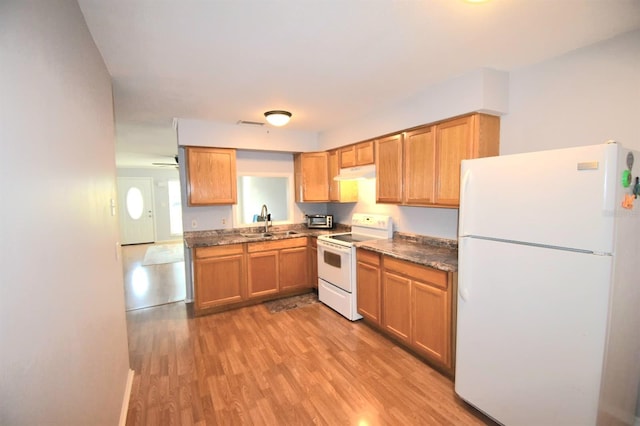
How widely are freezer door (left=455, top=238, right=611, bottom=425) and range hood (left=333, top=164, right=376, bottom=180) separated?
1.71m

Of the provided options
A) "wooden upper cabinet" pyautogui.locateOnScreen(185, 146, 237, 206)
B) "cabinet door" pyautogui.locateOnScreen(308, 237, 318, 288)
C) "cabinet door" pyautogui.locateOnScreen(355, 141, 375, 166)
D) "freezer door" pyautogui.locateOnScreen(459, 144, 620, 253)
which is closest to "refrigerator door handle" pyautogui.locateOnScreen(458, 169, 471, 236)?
"freezer door" pyautogui.locateOnScreen(459, 144, 620, 253)

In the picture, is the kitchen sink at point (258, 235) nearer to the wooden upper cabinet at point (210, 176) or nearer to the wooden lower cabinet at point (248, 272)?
the wooden lower cabinet at point (248, 272)

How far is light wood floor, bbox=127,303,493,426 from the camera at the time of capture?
2.02 meters

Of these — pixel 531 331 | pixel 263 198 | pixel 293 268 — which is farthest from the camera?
pixel 263 198

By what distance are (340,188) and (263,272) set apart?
1.59m

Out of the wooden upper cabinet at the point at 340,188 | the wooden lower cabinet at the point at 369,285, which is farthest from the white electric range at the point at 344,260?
the wooden upper cabinet at the point at 340,188

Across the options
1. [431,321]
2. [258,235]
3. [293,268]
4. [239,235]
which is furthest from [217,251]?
[431,321]

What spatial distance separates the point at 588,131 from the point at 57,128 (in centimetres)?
302

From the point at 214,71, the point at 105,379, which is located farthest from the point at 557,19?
the point at 105,379

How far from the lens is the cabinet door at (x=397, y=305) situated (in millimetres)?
2713

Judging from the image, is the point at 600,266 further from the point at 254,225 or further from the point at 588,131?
the point at 254,225

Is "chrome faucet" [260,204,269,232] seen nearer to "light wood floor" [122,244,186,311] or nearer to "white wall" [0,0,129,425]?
"light wood floor" [122,244,186,311]

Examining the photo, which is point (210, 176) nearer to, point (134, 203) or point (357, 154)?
point (357, 154)

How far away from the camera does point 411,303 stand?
266 cm
